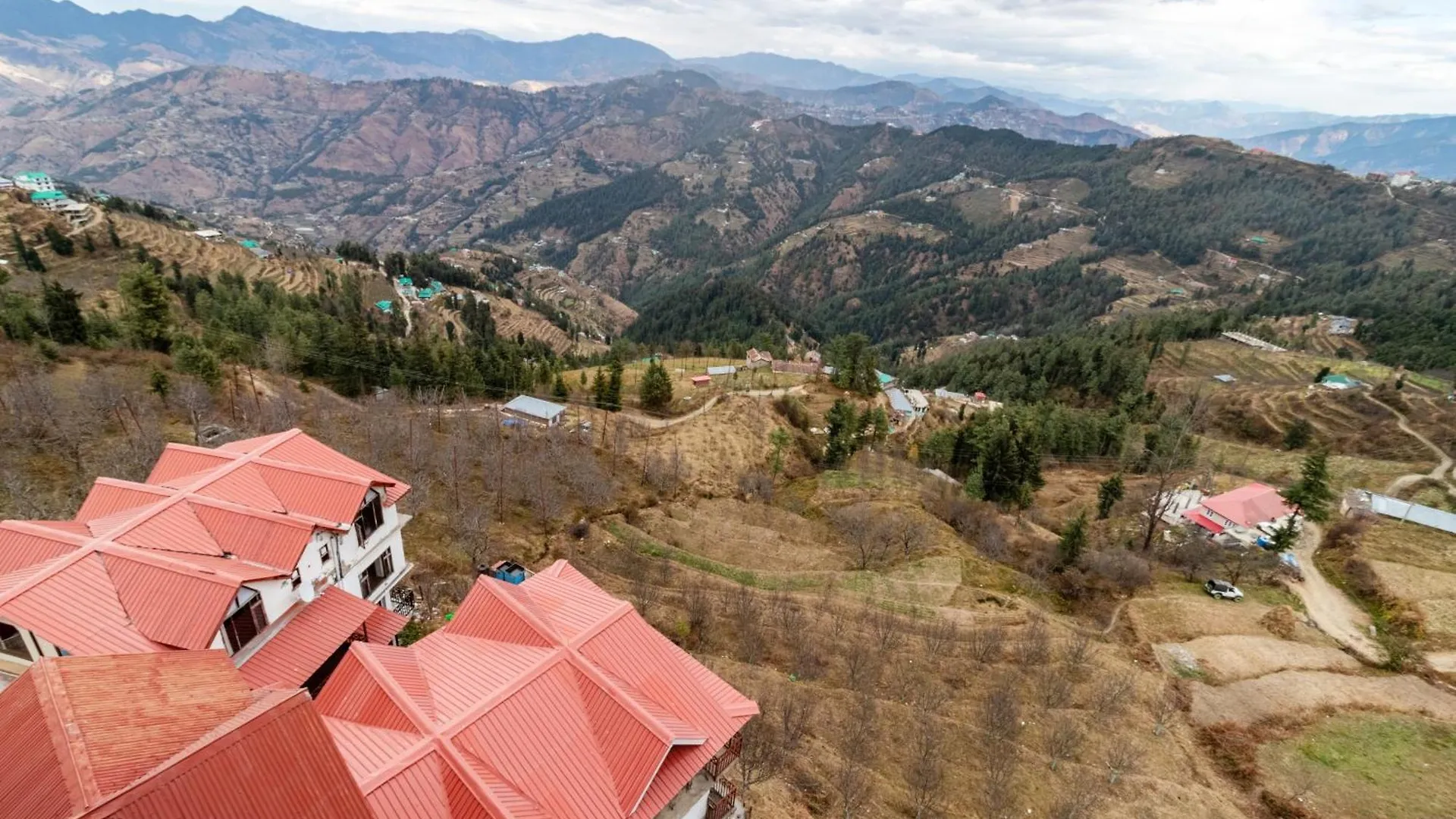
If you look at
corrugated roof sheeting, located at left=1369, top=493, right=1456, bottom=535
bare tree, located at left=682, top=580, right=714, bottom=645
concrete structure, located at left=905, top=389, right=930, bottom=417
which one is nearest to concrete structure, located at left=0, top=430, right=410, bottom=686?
bare tree, located at left=682, top=580, right=714, bottom=645

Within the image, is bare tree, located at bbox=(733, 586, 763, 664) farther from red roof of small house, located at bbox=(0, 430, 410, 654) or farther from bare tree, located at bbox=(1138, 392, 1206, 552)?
bare tree, located at bbox=(1138, 392, 1206, 552)

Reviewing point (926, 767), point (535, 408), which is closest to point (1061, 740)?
point (926, 767)

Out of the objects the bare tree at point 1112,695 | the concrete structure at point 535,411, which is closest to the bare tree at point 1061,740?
the bare tree at point 1112,695

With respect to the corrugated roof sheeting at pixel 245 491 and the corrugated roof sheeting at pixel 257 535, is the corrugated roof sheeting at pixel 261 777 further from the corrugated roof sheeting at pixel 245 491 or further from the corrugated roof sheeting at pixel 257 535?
the corrugated roof sheeting at pixel 245 491

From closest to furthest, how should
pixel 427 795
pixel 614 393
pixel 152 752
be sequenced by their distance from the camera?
pixel 152 752, pixel 427 795, pixel 614 393

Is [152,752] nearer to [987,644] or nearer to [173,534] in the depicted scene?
[173,534]

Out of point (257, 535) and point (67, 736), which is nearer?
point (67, 736)

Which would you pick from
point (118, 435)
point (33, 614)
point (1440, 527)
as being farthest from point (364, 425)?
point (1440, 527)
